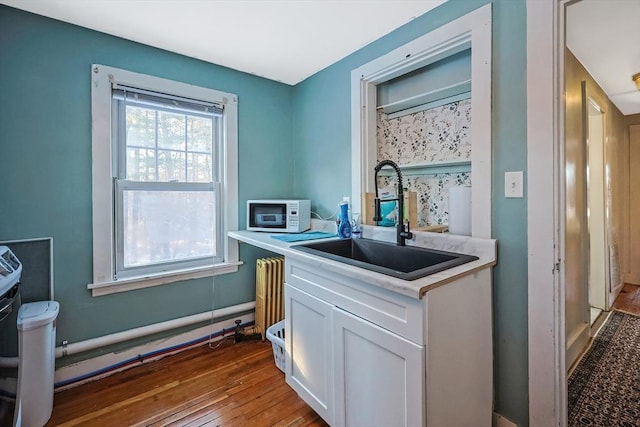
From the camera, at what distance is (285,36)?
6.11 feet

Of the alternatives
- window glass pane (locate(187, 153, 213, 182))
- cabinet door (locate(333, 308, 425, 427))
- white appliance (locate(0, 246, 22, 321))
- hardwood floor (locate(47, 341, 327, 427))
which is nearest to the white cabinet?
cabinet door (locate(333, 308, 425, 427))

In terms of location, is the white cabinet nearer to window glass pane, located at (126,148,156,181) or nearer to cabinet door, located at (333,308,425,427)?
cabinet door, located at (333,308,425,427)

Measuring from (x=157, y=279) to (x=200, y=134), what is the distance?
112cm

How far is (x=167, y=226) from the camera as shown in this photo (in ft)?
7.04

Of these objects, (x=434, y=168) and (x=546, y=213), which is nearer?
(x=546, y=213)

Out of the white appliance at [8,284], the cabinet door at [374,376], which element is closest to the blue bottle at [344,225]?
the cabinet door at [374,376]

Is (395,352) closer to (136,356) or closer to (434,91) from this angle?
(434,91)

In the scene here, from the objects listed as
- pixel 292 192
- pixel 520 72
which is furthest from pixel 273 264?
pixel 520 72

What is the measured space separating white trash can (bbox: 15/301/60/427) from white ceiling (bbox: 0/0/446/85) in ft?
5.41

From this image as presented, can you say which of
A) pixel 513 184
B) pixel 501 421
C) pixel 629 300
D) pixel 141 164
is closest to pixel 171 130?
pixel 141 164

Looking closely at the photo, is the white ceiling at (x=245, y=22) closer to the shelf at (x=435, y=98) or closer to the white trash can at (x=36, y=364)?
the shelf at (x=435, y=98)

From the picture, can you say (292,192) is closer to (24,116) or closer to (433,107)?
(433,107)

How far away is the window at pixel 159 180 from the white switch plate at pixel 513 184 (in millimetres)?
1877

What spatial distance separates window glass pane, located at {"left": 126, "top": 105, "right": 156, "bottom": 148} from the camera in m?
1.98
